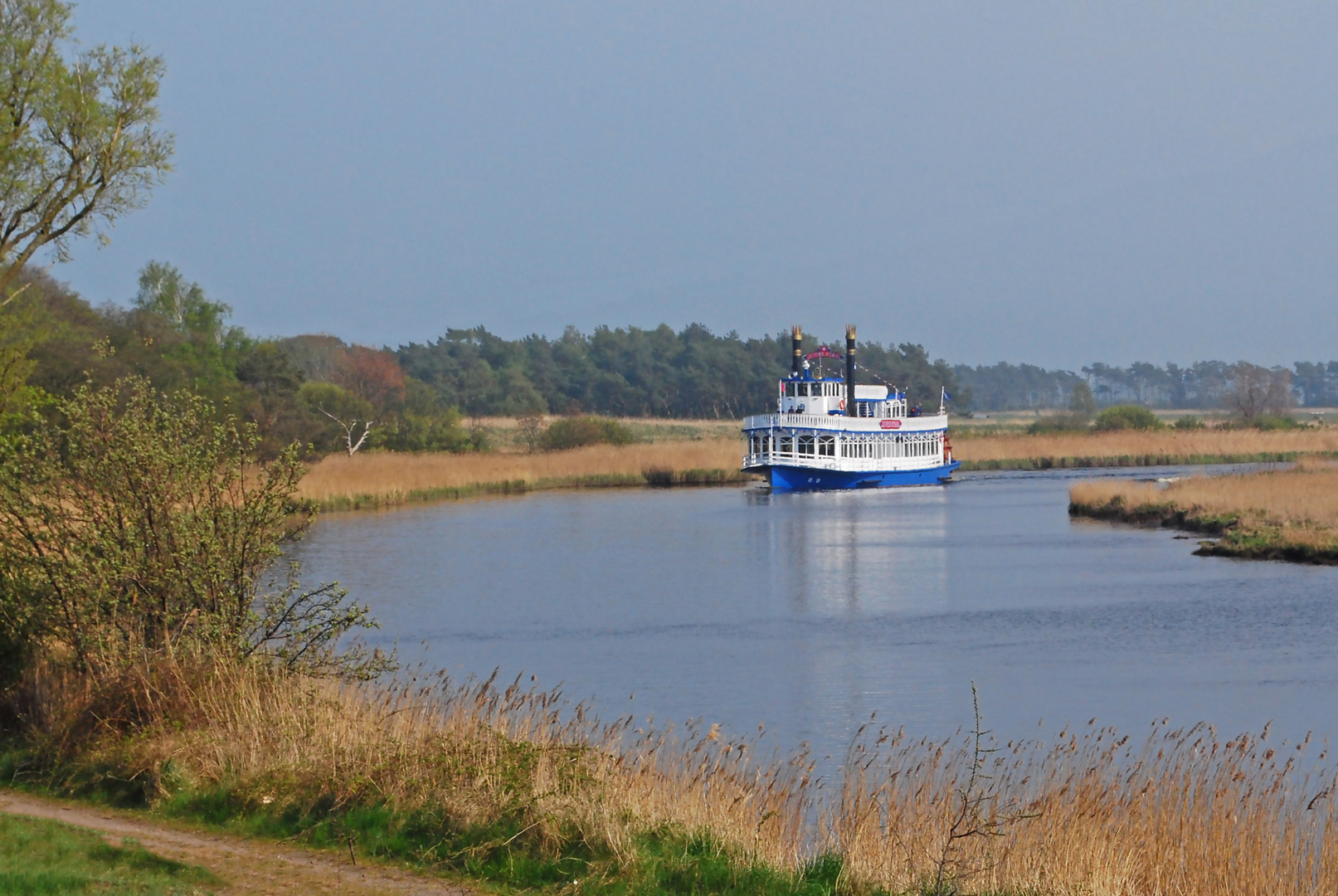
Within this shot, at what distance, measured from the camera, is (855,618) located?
1004 inches

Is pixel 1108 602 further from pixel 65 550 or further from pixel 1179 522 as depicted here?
pixel 65 550

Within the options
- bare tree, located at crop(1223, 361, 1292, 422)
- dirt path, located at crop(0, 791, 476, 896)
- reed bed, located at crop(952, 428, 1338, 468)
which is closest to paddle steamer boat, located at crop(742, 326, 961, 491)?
reed bed, located at crop(952, 428, 1338, 468)

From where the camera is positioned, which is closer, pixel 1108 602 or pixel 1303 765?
pixel 1303 765

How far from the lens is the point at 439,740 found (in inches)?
393

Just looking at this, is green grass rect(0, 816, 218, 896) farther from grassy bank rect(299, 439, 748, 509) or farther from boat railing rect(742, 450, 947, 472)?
boat railing rect(742, 450, 947, 472)

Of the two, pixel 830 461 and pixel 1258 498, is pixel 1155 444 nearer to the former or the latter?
pixel 830 461

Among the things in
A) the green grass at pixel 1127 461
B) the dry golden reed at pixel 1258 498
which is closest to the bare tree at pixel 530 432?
the green grass at pixel 1127 461

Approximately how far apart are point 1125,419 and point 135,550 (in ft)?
289

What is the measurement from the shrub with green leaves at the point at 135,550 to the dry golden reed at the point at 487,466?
113 feet

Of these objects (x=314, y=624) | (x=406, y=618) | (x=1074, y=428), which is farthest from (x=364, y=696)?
(x=1074, y=428)

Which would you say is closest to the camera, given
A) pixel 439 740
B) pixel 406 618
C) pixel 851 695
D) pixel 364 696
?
pixel 439 740

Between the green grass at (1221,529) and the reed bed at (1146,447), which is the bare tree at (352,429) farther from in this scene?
the green grass at (1221,529)

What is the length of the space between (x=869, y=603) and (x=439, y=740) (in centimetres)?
1838

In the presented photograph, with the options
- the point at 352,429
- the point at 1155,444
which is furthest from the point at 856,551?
the point at 1155,444
